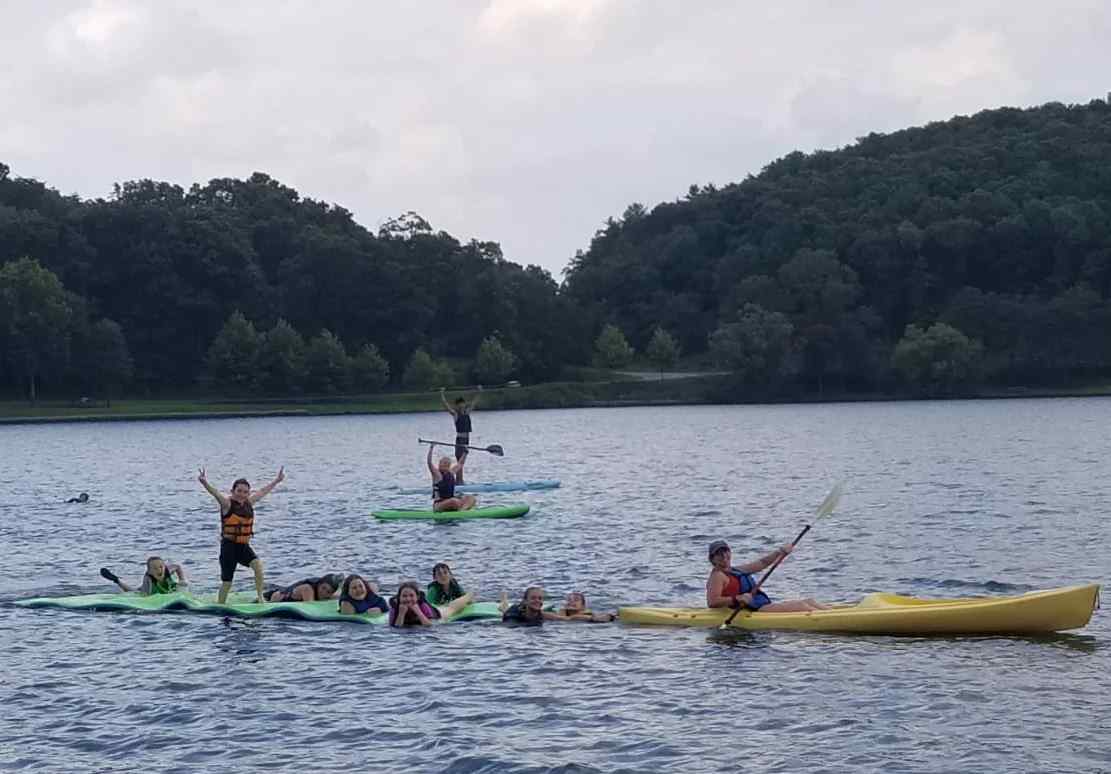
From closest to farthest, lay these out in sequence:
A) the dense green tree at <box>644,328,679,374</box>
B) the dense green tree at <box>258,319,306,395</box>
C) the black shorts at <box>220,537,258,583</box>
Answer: the black shorts at <box>220,537,258,583</box> → the dense green tree at <box>258,319,306,395</box> → the dense green tree at <box>644,328,679,374</box>

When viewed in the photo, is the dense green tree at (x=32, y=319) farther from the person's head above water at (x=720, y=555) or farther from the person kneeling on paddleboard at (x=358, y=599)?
the person's head above water at (x=720, y=555)

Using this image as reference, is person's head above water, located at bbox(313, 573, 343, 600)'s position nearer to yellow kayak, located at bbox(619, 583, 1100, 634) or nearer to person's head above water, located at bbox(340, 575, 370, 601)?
person's head above water, located at bbox(340, 575, 370, 601)

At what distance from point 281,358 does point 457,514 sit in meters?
75.5

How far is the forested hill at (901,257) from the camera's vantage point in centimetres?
10894

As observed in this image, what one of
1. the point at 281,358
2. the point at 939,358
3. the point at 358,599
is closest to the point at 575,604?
the point at 358,599

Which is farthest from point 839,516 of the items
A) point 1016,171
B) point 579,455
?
point 1016,171

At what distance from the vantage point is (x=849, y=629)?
18.5m

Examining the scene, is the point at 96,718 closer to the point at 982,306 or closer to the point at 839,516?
the point at 839,516

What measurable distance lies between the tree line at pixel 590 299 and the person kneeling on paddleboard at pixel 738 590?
87499 millimetres

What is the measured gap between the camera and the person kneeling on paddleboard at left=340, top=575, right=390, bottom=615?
20.5 meters

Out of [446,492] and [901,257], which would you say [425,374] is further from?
[446,492]

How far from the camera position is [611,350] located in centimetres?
11750

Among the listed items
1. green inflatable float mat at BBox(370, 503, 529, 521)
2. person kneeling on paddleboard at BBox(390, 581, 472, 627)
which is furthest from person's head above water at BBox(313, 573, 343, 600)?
green inflatable float mat at BBox(370, 503, 529, 521)

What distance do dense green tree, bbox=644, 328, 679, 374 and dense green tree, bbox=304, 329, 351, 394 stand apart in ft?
79.8
